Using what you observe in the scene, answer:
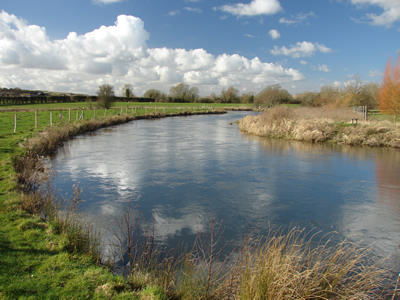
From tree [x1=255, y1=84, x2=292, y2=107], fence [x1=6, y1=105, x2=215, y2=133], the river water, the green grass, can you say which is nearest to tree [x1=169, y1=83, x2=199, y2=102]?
tree [x1=255, y1=84, x2=292, y2=107]

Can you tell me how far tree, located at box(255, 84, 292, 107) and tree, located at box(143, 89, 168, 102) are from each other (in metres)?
30.7

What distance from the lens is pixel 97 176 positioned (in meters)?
11.7

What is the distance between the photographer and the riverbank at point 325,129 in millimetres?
20695

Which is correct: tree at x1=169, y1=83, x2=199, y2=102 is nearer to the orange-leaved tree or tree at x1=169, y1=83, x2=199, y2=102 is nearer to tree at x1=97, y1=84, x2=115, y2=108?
tree at x1=97, y1=84, x2=115, y2=108

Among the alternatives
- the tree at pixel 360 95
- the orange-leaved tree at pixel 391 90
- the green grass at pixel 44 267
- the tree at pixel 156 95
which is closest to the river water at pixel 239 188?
the green grass at pixel 44 267

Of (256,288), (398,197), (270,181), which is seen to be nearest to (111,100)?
(270,181)

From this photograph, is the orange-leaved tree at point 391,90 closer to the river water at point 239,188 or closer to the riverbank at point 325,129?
the riverbank at point 325,129

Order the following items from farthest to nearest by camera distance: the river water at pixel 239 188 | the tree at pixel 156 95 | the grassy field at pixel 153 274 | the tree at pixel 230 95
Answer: the tree at pixel 230 95
the tree at pixel 156 95
the river water at pixel 239 188
the grassy field at pixel 153 274

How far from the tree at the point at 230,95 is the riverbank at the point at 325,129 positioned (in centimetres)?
6606

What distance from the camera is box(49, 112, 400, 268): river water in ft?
24.3

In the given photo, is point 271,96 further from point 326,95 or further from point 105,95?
point 105,95

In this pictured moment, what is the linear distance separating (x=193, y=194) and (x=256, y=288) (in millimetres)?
5859

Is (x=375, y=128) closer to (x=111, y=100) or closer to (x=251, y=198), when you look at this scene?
(x=251, y=198)

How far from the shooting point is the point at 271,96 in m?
66.4
